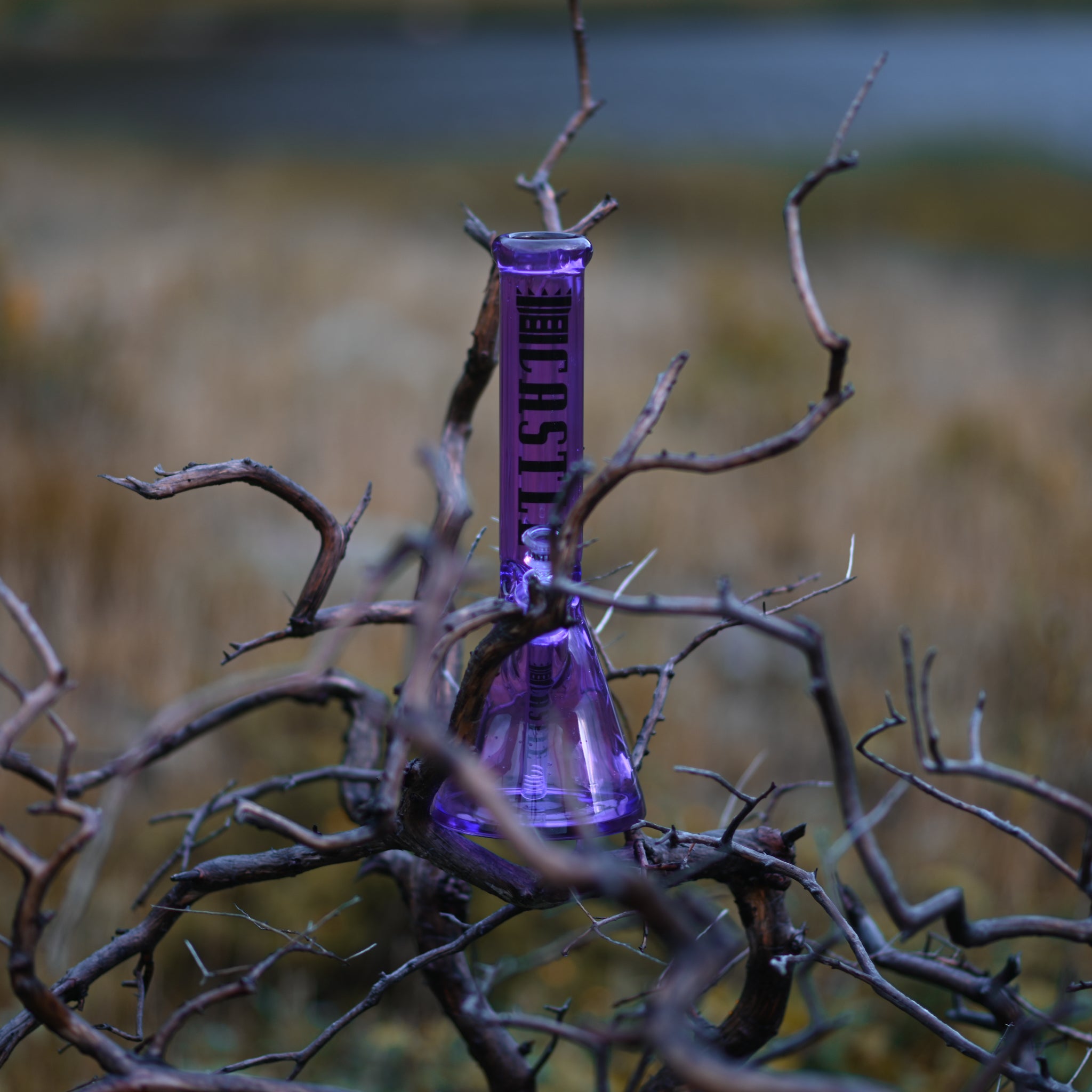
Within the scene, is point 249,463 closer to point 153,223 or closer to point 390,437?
point 390,437

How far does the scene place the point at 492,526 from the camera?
11.6ft

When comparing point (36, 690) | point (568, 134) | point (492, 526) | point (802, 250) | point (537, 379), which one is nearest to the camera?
point (36, 690)

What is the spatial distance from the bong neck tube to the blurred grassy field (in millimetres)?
472

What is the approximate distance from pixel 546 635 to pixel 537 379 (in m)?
0.18

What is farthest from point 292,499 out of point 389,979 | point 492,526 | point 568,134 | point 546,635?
point 492,526

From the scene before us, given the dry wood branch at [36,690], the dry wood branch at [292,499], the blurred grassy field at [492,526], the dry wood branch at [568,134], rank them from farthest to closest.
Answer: the blurred grassy field at [492,526], the dry wood branch at [568,134], the dry wood branch at [292,499], the dry wood branch at [36,690]

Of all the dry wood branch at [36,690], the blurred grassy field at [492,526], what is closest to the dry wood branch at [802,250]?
the dry wood branch at [36,690]

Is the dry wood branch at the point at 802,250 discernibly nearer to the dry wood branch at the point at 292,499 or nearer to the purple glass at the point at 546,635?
the purple glass at the point at 546,635

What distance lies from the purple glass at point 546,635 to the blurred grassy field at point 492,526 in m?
0.39

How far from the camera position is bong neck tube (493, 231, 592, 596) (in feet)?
2.19

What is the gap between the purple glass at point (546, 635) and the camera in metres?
0.65

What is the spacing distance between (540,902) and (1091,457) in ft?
17.3

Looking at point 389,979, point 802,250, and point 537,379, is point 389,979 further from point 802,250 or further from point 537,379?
point 802,250

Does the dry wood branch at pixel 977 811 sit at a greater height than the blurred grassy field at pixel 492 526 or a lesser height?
greater
